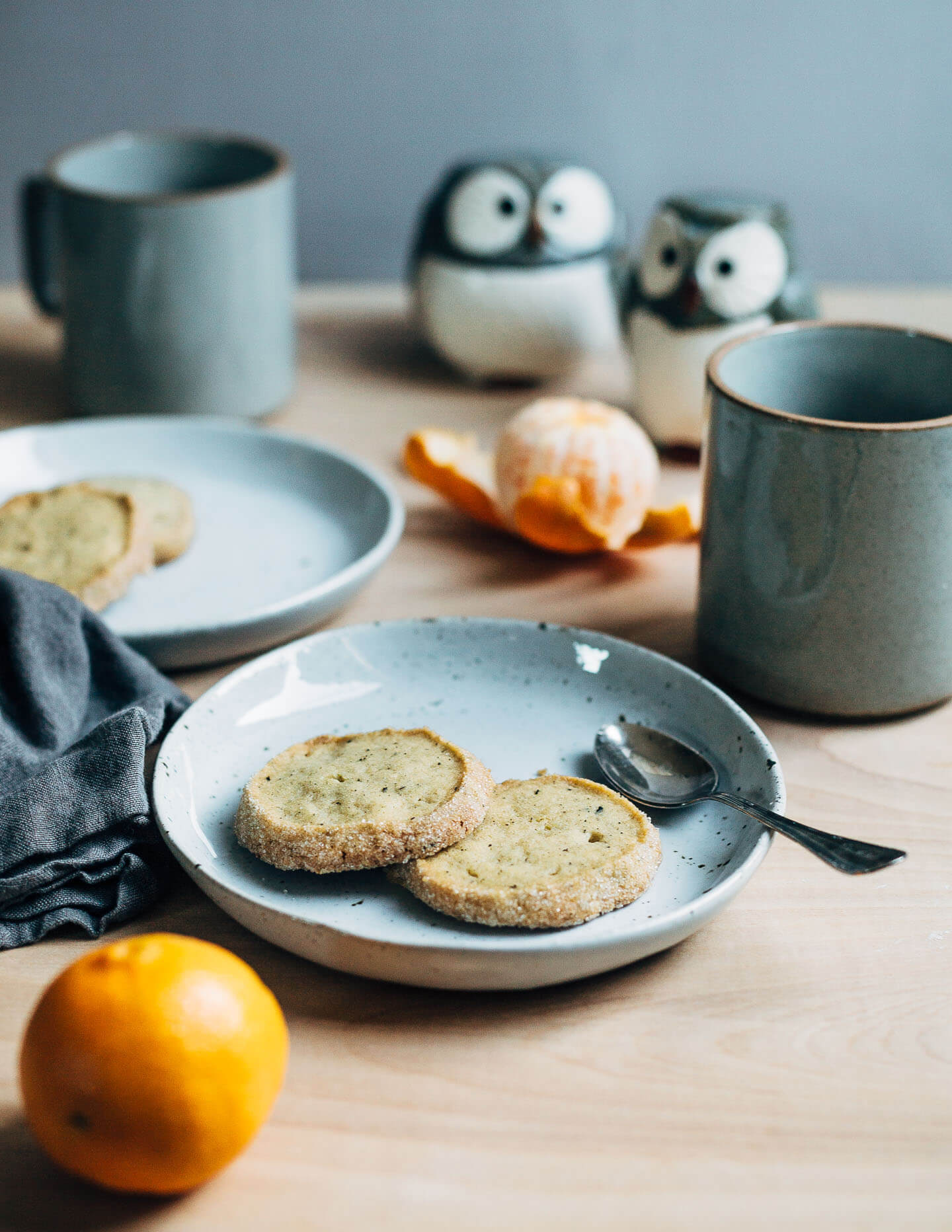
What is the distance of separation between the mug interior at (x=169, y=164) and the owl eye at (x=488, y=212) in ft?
0.62

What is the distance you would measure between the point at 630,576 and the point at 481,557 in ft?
0.40

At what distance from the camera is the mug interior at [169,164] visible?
3.92 feet

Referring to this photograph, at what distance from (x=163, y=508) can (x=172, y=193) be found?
474 mm

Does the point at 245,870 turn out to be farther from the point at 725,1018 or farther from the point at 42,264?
the point at 42,264

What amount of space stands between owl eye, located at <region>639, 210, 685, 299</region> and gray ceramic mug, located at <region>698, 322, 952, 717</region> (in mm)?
261

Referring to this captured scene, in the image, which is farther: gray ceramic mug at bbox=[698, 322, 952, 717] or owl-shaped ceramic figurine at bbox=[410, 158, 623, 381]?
owl-shaped ceramic figurine at bbox=[410, 158, 623, 381]

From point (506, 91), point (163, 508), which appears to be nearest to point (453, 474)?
point (163, 508)

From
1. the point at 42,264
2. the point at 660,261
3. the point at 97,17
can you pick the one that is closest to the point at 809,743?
the point at 660,261

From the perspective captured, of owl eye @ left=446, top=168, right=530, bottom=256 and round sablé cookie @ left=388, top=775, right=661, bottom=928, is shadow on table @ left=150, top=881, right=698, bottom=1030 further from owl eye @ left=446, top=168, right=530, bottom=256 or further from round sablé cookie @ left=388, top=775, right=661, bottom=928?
owl eye @ left=446, top=168, right=530, bottom=256

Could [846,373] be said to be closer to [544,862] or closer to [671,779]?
[671,779]

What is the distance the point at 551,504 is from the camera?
896mm

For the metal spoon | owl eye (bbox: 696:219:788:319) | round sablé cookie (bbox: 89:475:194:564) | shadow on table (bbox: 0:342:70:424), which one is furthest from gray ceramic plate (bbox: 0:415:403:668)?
owl eye (bbox: 696:219:788:319)

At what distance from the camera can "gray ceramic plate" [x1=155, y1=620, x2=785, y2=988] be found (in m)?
0.53

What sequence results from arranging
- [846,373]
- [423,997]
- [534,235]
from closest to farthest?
[423,997] → [846,373] → [534,235]
